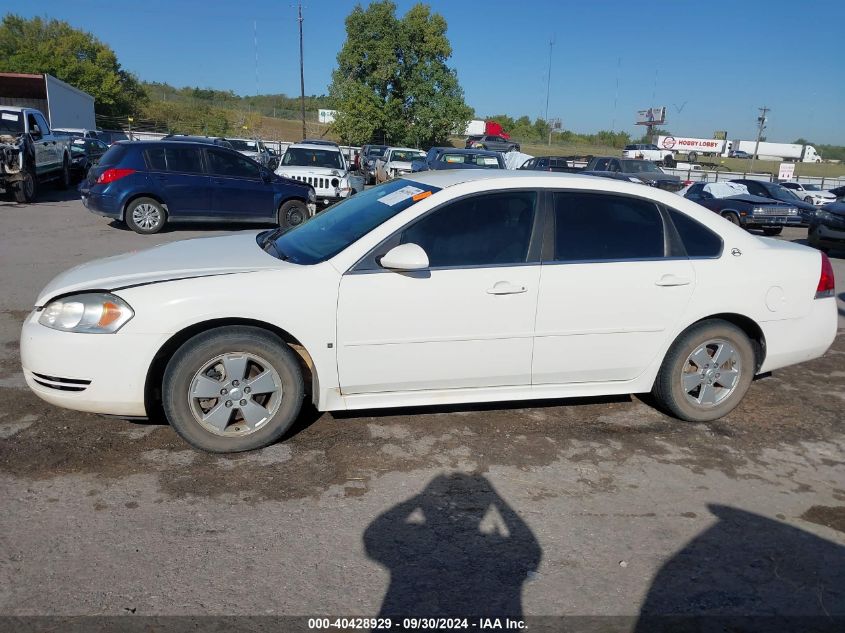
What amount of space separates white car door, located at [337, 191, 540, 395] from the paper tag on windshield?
312 millimetres

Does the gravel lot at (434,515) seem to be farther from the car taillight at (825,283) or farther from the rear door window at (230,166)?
the rear door window at (230,166)

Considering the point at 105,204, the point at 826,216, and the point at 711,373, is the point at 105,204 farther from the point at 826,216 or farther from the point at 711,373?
the point at 826,216

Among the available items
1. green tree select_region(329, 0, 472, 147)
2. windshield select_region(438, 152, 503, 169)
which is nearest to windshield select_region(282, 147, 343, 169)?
windshield select_region(438, 152, 503, 169)

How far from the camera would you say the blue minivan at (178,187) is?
39.6ft

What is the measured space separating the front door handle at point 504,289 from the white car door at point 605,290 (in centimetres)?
16

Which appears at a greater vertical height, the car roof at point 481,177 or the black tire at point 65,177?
the car roof at point 481,177

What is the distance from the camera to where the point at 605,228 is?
4.38 metres

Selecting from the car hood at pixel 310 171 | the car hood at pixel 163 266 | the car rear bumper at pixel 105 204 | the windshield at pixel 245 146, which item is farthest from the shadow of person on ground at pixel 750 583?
the windshield at pixel 245 146

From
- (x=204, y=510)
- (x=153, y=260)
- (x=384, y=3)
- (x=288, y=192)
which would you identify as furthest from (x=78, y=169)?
(x=384, y=3)

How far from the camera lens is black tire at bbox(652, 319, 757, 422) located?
452 cm

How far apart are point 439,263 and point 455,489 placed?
4.33ft

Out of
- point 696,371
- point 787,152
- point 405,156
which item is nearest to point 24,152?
point 405,156

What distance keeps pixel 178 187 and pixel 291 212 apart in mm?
2176

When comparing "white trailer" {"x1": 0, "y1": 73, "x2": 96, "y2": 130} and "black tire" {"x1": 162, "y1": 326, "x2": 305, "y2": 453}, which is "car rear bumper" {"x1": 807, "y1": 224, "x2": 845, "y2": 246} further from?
"white trailer" {"x1": 0, "y1": 73, "x2": 96, "y2": 130}
